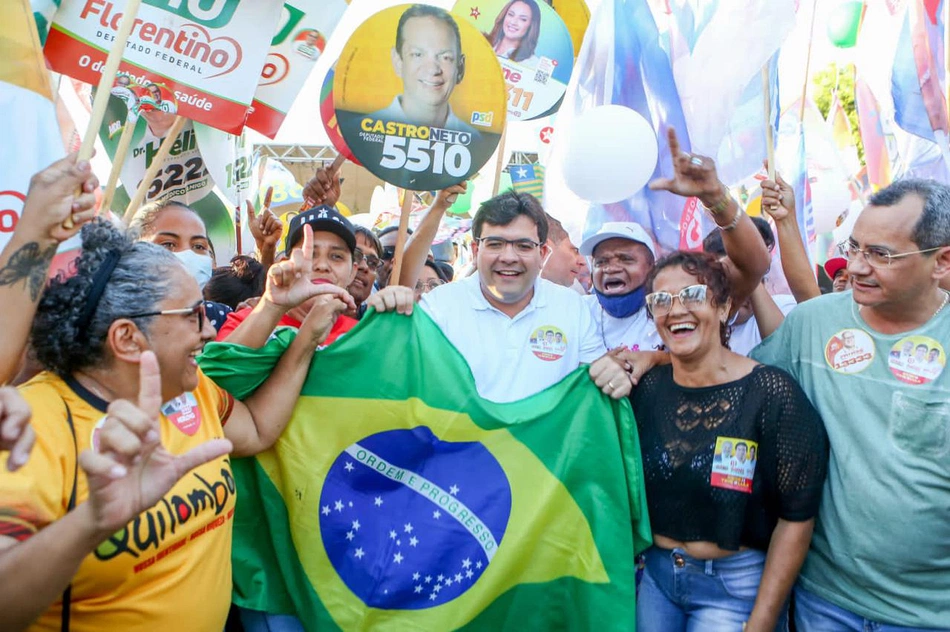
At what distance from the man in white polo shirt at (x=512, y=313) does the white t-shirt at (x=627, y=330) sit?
176mm

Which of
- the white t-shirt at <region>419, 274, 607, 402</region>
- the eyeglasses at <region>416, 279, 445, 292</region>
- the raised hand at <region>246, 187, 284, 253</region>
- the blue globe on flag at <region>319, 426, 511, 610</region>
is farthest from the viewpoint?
the eyeglasses at <region>416, 279, 445, 292</region>

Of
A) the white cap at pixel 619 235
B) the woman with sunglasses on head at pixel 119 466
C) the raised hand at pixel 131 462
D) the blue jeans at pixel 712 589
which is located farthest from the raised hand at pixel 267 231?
the raised hand at pixel 131 462

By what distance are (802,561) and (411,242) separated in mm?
2463

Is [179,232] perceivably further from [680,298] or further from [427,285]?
[680,298]

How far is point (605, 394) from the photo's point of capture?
2.87m

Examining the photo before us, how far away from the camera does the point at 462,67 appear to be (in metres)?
3.78

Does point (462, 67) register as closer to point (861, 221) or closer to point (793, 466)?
point (861, 221)

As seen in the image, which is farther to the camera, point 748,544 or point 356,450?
point 356,450

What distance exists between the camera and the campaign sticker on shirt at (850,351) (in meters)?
2.62

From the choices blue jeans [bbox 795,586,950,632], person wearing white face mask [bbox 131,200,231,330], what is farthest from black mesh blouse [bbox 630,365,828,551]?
→ person wearing white face mask [bbox 131,200,231,330]

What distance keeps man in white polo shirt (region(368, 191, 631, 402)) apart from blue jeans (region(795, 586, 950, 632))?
1.14m

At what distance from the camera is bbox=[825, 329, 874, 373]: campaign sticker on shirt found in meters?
2.62

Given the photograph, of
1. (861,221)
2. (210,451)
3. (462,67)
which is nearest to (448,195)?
(462,67)

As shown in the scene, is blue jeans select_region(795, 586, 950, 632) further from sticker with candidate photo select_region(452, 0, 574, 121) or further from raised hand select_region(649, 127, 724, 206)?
sticker with candidate photo select_region(452, 0, 574, 121)
